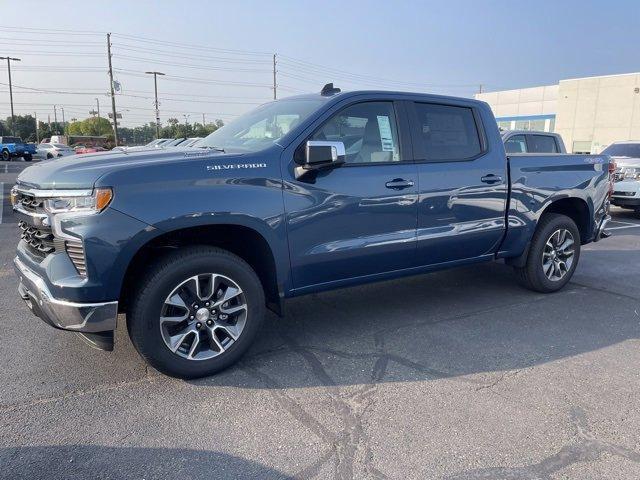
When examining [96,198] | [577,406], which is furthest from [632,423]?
[96,198]

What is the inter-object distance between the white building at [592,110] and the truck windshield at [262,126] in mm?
32723

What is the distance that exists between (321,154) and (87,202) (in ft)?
5.03

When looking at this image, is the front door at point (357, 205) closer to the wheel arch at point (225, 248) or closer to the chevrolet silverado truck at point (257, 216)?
the chevrolet silverado truck at point (257, 216)

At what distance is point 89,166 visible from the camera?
328cm

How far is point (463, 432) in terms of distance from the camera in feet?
9.68

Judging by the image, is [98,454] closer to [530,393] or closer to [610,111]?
[530,393]

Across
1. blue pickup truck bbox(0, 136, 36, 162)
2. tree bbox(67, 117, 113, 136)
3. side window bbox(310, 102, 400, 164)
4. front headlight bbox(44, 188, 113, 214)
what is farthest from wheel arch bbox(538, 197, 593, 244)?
tree bbox(67, 117, 113, 136)

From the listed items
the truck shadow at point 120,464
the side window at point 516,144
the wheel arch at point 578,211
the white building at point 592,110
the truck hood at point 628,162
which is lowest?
the truck shadow at point 120,464

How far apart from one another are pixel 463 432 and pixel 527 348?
145 cm

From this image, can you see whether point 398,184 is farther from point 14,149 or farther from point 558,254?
point 14,149

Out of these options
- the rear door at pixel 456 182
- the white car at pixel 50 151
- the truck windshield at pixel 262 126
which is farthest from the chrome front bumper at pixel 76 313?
the white car at pixel 50 151

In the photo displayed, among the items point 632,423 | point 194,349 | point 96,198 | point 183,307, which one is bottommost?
point 632,423

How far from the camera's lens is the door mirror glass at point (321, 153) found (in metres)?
3.58

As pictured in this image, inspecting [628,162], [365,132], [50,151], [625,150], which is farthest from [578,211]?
[50,151]
